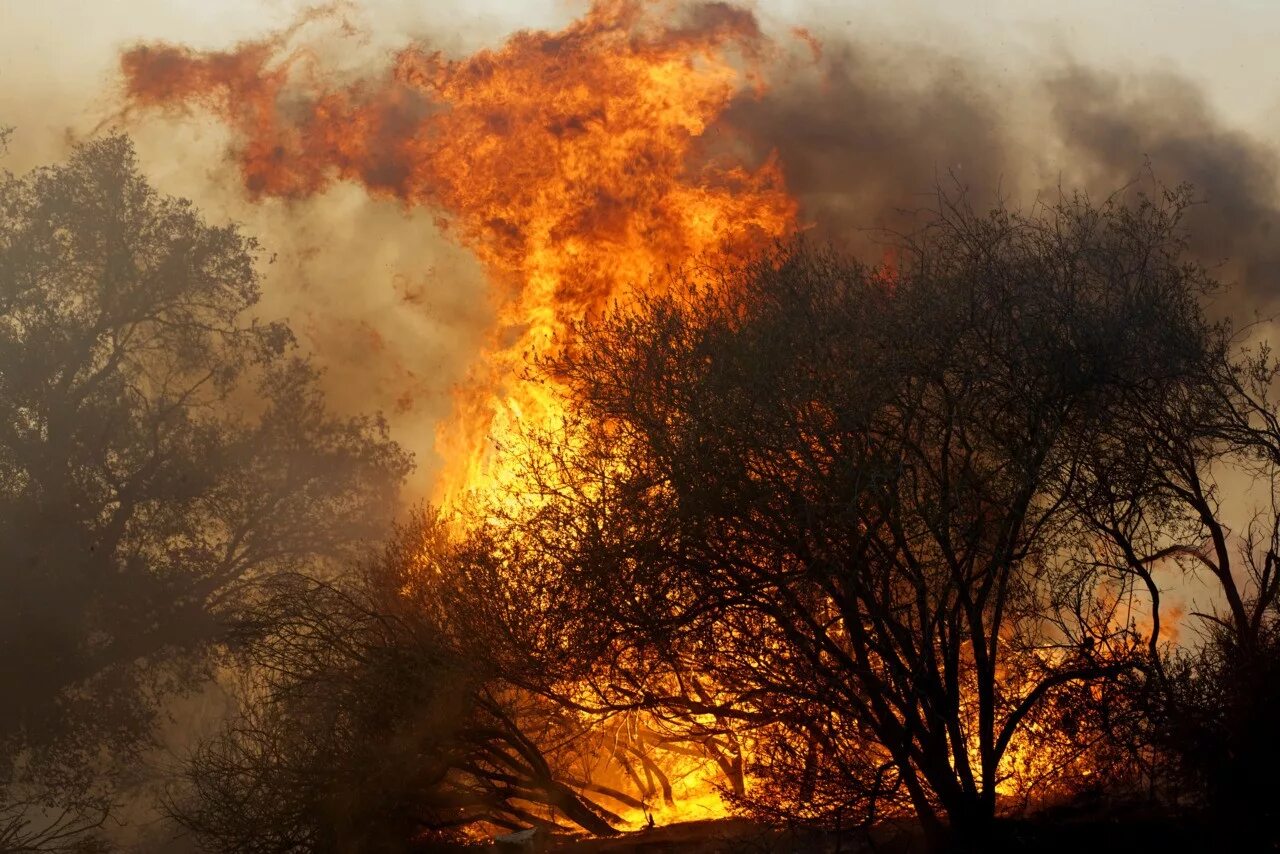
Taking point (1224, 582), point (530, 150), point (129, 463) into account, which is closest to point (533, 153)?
point (530, 150)

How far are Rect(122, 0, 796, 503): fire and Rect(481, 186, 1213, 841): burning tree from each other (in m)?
7.04

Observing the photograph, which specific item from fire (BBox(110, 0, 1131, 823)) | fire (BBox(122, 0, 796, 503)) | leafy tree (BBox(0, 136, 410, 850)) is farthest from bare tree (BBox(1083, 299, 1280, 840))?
leafy tree (BBox(0, 136, 410, 850))

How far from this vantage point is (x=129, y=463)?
31.8 metres

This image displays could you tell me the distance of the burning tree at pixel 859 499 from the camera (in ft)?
54.9

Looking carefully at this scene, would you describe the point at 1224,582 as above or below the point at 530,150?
below

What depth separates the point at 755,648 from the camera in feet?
58.1

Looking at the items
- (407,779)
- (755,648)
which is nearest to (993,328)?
(755,648)

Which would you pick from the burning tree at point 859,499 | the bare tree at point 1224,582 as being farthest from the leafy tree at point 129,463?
the bare tree at point 1224,582

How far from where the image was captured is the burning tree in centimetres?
1672

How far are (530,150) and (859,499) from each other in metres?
19.0

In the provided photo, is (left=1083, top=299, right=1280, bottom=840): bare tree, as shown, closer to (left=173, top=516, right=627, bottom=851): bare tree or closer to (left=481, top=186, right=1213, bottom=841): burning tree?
(left=481, top=186, right=1213, bottom=841): burning tree

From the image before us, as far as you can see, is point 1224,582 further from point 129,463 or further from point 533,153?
point 129,463

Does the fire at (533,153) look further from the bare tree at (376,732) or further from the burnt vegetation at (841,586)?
the burnt vegetation at (841,586)

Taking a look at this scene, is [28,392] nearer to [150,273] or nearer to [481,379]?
[150,273]
